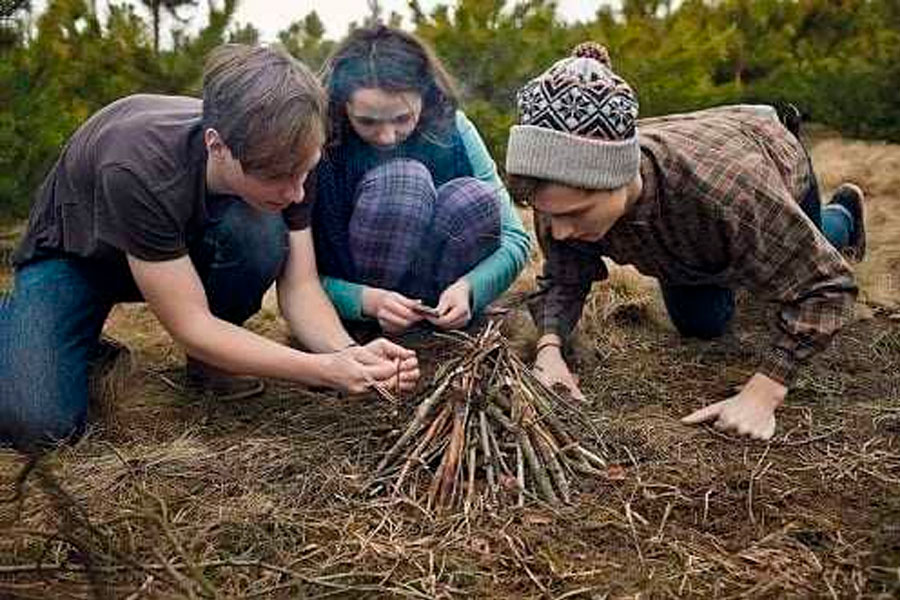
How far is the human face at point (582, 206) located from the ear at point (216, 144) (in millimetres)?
617

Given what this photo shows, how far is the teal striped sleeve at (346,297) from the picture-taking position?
2840 millimetres

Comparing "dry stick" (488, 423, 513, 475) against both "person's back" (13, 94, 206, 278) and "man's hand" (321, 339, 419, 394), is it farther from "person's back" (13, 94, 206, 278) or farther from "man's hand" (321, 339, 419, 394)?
"person's back" (13, 94, 206, 278)

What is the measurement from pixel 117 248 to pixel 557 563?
115cm

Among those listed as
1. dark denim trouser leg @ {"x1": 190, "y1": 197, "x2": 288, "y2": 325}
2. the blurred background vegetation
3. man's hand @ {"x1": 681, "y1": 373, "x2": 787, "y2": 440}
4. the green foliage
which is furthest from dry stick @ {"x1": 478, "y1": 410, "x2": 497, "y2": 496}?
the green foliage

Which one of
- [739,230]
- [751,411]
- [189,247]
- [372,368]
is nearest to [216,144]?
[189,247]

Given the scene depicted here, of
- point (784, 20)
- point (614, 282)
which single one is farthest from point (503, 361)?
point (784, 20)

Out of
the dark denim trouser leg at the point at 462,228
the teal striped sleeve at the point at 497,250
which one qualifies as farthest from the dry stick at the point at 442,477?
the dark denim trouser leg at the point at 462,228

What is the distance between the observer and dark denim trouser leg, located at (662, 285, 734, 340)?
303 centimetres

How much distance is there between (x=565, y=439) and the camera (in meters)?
2.14

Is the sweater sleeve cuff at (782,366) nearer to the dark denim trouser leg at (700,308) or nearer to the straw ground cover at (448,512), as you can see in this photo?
the straw ground cover at (448,512)

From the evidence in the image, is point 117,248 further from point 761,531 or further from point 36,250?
point 761,531

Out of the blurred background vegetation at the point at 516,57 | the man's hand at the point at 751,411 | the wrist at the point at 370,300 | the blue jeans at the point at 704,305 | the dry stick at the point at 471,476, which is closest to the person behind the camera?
the dry stick at the point at 471,476

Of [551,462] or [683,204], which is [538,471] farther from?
[683,204]

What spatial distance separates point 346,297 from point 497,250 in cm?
41
